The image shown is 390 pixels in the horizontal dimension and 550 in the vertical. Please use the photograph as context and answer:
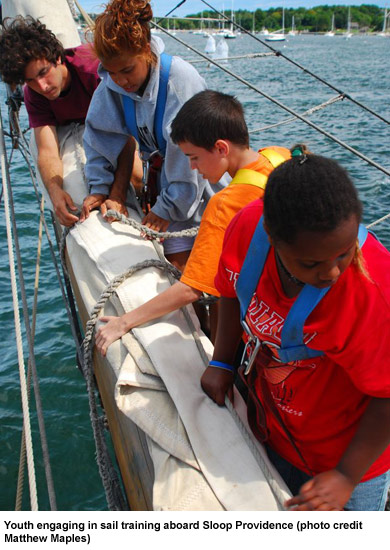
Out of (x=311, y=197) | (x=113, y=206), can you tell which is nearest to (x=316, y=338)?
(x=311, y=197)

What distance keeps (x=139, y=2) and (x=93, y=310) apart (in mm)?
1095

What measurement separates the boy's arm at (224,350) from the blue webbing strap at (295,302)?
0.15 m

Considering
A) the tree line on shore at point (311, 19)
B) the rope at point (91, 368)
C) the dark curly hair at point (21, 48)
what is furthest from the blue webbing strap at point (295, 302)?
the tree line on shore at point (311, 19)

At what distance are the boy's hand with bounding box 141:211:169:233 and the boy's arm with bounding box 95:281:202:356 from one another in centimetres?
60

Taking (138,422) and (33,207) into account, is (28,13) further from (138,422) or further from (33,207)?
(33,207)

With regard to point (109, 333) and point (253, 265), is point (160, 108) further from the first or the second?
point (253, 265)

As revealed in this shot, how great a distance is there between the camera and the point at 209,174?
1.72 metres

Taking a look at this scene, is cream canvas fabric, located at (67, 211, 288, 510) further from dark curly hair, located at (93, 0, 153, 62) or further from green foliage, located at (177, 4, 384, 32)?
green foliage, located at (177, 4, 384, 32)

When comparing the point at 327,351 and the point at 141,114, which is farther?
the point at 141,114

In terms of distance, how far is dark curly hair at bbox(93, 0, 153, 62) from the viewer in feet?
5.98

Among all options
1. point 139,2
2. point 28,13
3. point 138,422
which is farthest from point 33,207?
point 138,422

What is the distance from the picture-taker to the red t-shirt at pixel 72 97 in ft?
8.48

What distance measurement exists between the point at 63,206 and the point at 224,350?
1283 mm

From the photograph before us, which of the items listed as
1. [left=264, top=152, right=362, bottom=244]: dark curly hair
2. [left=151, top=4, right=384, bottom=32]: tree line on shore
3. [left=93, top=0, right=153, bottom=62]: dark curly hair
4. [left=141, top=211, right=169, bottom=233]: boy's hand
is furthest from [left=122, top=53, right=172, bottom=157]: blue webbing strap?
[left=151, top=4, right=384, bottom=32]: tree line on shore
